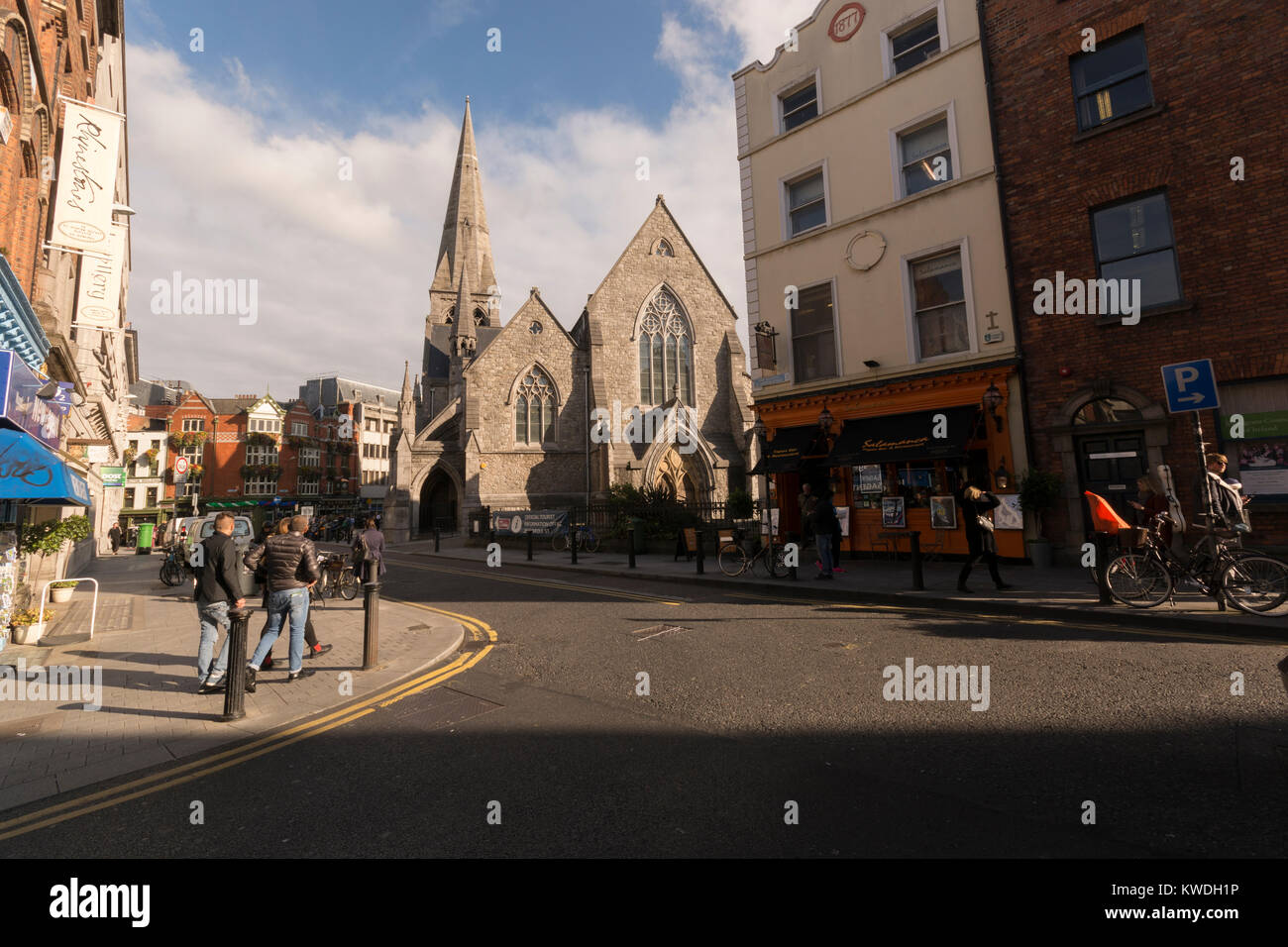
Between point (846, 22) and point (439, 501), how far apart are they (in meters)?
32.9

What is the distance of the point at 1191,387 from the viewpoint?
748cm

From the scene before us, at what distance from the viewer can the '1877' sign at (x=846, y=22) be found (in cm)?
1470

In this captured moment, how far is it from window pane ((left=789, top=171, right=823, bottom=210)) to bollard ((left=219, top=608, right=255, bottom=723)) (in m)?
16.0

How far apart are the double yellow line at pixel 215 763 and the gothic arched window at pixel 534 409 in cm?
2724

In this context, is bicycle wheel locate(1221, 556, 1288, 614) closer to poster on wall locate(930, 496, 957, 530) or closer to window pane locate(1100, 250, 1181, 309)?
poster on wall locate(930, 496, 957, 530)

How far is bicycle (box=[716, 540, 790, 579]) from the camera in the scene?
11992mm

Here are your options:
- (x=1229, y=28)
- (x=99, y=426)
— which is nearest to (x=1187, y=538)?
(x=1229, y=28)

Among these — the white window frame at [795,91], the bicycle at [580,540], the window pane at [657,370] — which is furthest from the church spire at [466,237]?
the white window frame at [795,91]

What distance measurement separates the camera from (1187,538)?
1001 centimetres

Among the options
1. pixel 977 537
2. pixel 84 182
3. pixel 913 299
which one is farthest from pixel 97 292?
pixel 913 299

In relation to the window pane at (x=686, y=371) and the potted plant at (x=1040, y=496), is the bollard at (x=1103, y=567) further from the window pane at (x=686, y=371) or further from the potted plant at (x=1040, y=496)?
the window pane at (x=686, y=371)

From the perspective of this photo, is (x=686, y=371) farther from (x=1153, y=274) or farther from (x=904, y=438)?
(x=1153, y=274)
